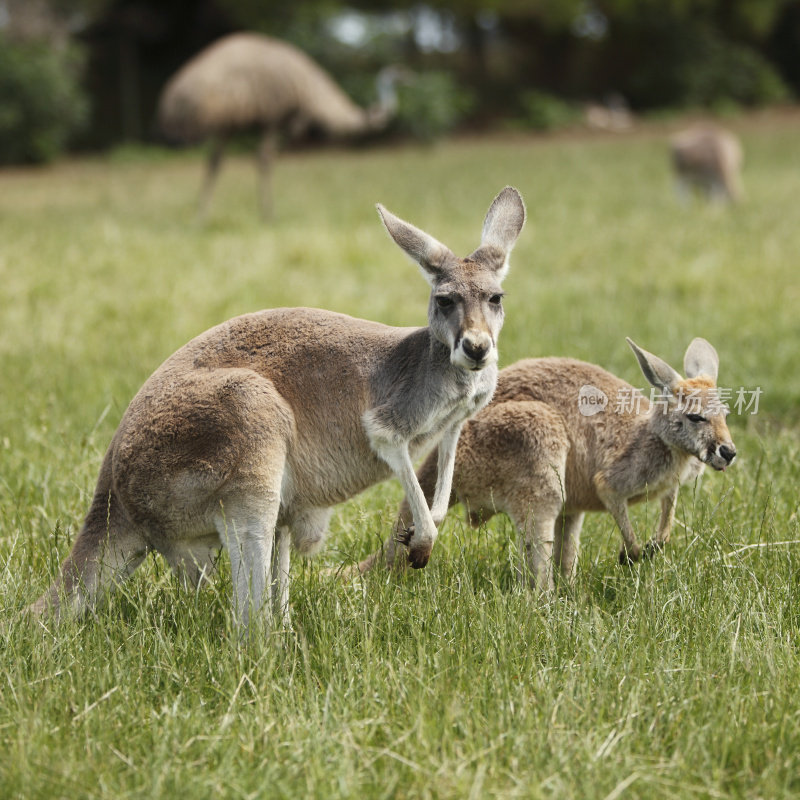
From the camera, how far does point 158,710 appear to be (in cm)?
267

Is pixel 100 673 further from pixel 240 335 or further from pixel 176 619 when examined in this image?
pixel 240 335

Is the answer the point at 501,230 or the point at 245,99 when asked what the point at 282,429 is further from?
the point at 245,99

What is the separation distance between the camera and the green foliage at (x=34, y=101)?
21375 millimetres

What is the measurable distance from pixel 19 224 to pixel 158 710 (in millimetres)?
9523

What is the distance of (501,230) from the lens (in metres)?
3.07

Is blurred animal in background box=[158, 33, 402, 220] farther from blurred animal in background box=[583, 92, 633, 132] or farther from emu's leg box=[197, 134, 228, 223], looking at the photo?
blurred animal in background box=[583, 92, 633, 132]

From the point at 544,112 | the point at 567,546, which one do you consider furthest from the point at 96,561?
the point at 544,112

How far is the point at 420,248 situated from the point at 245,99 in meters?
9.56

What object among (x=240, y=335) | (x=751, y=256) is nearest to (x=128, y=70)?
(x=751, y=256)

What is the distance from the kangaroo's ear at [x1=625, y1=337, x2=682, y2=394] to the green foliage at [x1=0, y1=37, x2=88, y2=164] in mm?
20647

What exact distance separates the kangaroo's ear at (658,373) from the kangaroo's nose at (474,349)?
68cm

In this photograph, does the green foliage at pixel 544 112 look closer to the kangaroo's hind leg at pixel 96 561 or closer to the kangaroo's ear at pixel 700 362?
the kangaroo's ear at pixel 700 362

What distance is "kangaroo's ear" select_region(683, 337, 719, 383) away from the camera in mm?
3371

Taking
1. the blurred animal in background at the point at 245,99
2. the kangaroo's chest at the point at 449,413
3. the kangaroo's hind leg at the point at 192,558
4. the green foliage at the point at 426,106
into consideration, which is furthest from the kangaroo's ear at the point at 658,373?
the green foliage at the point at 426,106
